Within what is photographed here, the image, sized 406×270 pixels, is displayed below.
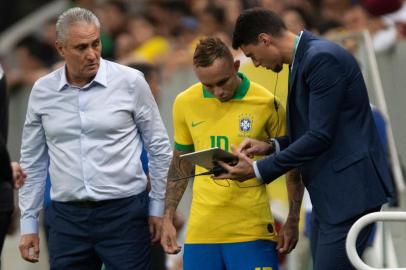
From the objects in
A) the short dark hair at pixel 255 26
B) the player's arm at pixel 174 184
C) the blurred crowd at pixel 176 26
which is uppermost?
the blurred crowd at pixel 176 26

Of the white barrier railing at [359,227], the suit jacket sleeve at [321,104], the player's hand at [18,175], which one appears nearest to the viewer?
the white barrier railing at [359,227]

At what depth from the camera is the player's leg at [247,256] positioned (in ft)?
27.1

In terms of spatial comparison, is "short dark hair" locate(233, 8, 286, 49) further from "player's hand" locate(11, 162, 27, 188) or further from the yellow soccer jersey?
"player's hand" locate(11, 162, 27, 188)

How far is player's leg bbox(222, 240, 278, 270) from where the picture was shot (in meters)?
8.27

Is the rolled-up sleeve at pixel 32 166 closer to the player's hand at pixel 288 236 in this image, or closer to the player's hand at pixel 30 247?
the player's hand at pixel 30 247

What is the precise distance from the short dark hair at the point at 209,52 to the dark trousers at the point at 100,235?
912mm

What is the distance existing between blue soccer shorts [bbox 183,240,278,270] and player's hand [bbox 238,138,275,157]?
1.80 ft

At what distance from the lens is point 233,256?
27.2 ft

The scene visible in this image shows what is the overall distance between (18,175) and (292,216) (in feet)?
5.19

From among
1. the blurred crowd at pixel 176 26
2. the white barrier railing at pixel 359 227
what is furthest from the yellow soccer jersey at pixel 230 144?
the blurred crowd at pixel 176 26

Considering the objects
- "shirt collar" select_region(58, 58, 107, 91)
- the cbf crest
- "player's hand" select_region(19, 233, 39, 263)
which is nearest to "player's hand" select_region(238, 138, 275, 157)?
the cbf crest

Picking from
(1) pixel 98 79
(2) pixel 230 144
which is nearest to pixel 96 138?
(1) pixel 98 79

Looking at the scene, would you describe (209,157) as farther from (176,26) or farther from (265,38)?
(176,26)

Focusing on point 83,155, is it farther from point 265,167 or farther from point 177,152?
point 265,167
